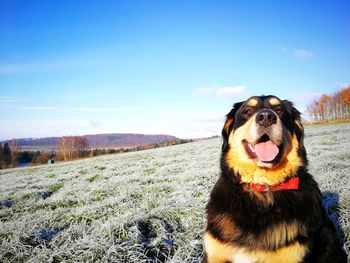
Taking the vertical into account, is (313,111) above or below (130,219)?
above

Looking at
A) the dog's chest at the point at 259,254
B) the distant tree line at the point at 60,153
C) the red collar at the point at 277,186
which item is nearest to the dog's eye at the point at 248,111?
the red collar at the point at 277,186

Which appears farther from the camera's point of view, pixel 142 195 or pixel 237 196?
pixel 142 195

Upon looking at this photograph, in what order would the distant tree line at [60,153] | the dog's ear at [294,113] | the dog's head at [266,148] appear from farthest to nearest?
the distant tree line at [60,153] < the dog's ear at [294,113] < the dog's head at [266,148]

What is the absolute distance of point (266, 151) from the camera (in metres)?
3.49

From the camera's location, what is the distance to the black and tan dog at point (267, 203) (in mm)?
2812

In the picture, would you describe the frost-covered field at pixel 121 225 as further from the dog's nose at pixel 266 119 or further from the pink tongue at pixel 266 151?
the dog's nose at pixel 266 119

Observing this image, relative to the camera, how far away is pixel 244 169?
11.0 ft

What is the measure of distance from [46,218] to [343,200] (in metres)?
6.29

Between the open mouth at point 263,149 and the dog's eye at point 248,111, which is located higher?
the dog's eye at point 248,111

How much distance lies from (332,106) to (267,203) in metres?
97.6

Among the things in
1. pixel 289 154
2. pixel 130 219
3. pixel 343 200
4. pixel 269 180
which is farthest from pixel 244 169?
pixel 343 200

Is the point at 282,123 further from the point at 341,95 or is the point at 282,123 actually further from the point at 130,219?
the point at 341,95

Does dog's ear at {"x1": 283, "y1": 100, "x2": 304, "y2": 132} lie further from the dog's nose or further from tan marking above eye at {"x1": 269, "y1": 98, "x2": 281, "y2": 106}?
the dog's nose

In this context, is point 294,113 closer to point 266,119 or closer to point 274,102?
point 274,102
